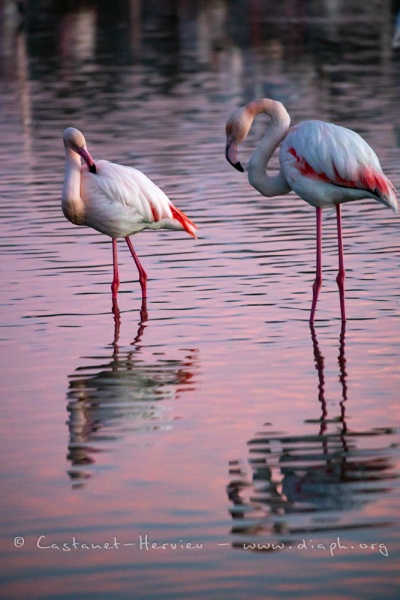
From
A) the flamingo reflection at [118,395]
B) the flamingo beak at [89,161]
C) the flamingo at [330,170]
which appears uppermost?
the flamingo at [330,170]

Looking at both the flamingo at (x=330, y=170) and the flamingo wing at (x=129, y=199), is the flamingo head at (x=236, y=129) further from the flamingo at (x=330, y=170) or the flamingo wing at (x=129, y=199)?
the flamingo wing at (x=129, y=199)

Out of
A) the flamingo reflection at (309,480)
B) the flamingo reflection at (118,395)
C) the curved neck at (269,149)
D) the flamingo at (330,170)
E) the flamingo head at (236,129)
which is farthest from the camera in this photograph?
the flamingo head at (236,129)

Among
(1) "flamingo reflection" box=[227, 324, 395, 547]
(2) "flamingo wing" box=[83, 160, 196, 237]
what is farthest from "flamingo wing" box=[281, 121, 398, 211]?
(1) "flamingo reflection" box=[227, 324, 395, 547]

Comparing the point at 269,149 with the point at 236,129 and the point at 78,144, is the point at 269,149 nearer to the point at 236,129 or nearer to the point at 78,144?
the point at 236,129

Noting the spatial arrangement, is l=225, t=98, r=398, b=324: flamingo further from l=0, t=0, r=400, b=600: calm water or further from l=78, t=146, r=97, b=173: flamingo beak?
l=78, t=146, r=97, b=173: flamingo beak

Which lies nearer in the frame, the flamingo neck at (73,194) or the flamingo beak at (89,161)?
the flamingo neck at (73,194)

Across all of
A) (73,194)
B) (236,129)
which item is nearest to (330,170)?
(236,129)

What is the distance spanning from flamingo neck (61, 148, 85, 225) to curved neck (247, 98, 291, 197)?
1113mm

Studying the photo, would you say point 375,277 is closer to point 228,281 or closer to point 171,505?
point 228,281

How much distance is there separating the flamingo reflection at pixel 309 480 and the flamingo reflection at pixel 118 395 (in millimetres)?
623

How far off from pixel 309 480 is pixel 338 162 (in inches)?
125

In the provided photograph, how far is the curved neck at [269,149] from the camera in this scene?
357 inches

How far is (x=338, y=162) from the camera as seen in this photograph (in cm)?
844

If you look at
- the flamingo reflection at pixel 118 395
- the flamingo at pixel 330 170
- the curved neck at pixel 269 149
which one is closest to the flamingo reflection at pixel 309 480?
the flamingo reflection at pixel 118 395
